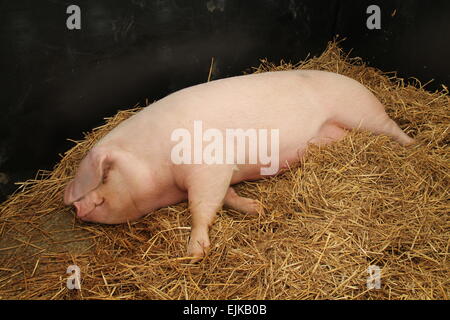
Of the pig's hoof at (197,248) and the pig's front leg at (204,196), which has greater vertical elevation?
the pig's front leg at (204,196)

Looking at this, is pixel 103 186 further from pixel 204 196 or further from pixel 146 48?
pixel 146 48

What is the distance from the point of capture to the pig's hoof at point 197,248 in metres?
2.35

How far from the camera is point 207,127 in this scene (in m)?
2.72

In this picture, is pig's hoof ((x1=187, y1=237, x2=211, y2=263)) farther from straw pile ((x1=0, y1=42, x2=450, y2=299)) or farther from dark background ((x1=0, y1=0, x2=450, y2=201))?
dark background ((x1=0, y1=0, x2=450, y2=201))

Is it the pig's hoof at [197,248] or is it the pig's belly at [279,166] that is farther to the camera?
the pig's belly at [279,166]

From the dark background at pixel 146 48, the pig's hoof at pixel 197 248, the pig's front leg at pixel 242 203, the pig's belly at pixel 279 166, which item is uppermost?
the dark background at pixel 146 48

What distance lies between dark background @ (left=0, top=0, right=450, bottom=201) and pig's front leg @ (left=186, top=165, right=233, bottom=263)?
1.19m

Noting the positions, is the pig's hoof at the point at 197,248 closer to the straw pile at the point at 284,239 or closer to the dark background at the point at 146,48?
the straw pile at the point at 284,239

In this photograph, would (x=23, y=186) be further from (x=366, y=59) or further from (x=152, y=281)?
(x=366, y=59)

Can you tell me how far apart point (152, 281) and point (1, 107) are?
154 cm

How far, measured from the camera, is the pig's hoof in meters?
2.35

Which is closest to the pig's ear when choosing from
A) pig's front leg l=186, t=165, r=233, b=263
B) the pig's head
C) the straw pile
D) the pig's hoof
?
the pig's head

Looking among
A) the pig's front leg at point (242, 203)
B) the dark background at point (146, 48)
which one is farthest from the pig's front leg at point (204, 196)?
the dark background at point (146, 48)
